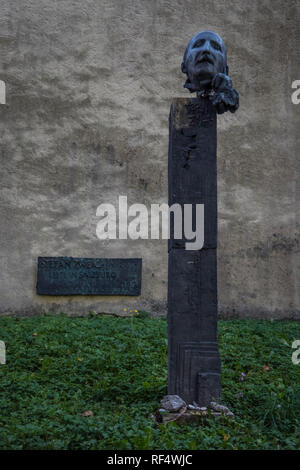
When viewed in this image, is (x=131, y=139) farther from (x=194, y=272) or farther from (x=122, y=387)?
(x=122, y=387)

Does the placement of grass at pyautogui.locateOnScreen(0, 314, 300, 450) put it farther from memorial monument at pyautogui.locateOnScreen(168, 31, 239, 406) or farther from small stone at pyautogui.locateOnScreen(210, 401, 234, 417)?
memorial monument at pyautogui.locateOnScreen(168, 31, 239, 406)

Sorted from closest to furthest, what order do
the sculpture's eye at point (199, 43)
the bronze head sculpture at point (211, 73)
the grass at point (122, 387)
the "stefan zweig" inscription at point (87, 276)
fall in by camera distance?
the grass at point (122, 387)
the bronze head sculpture at point (211, 73)
the sculpture's eye at point (199, 43)
the "stefan zweig" inscription at point (87, 276)

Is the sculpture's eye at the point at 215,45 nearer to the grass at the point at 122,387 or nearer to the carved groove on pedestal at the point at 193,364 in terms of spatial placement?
the carved groove on pedestal at the point at 193,364

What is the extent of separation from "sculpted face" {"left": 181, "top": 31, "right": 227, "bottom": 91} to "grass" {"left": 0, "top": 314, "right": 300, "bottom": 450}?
2726 millimetres

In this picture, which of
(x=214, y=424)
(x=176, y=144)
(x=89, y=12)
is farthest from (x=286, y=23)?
(x=214, y=424)

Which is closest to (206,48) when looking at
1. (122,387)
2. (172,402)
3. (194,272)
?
(194,272)

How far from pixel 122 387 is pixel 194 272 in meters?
1.29

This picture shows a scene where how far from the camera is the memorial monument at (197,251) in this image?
363 centimetres

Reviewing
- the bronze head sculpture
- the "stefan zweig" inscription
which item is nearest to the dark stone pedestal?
the bronze head sculpture

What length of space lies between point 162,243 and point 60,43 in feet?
12.8

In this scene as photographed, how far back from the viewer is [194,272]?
371 cm

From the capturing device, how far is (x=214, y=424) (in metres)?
3.21

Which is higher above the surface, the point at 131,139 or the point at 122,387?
the point at 131,139

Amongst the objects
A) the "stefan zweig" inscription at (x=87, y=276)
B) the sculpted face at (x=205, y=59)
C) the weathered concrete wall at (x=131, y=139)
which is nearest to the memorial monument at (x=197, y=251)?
the sculpted face at (x=205, y=59)
